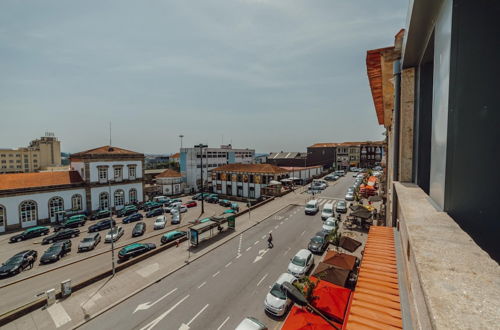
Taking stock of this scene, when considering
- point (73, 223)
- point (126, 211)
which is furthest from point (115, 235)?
point (126, 211)

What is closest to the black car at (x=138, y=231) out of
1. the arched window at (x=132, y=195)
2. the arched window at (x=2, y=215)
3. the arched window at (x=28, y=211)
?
the arched window at (x=132, y=195)

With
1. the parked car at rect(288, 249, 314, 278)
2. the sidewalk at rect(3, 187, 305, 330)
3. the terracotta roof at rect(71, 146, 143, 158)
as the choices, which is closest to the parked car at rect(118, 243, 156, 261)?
the sidewalk at rect(3, 187, 305, 330)

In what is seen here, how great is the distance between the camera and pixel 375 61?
22.9 ft

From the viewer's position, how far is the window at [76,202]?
3703 cm

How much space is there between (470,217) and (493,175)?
475mm

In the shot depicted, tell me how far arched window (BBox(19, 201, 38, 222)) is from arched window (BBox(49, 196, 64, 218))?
67.5 inches

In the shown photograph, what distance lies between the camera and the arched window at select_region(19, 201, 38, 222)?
32319 mm

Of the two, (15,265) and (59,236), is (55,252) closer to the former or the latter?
(15,265)

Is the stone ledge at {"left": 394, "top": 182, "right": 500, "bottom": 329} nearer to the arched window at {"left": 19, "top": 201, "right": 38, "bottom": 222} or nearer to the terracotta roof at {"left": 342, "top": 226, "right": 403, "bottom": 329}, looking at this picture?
the terracotta roof at {"left": 342, "top": 226, "right": 403, "bottom": 329}

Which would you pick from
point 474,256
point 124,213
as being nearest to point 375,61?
point 474,256

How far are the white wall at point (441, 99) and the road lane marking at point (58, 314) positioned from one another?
61.4 feet

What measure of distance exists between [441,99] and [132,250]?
24.8 m

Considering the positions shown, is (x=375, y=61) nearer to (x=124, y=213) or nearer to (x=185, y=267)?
(x=185, y=267)

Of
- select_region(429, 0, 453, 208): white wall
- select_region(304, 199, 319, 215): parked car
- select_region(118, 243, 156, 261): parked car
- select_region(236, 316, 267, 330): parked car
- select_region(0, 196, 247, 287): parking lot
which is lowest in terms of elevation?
select_region(0, 196, 247, 287): parking lot
